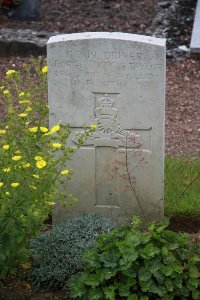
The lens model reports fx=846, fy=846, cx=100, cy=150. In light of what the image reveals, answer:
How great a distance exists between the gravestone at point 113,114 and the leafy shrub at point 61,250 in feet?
1.28

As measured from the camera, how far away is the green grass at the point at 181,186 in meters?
6.15

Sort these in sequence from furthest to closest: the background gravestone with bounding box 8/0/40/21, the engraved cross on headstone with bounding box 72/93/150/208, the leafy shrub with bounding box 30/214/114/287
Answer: the background gravestone with bounding box 8/0/40/21, the engraved cross on headstone with bounding box 72/93/150/208, the leafy shrub with bounding box 30/214/114/287

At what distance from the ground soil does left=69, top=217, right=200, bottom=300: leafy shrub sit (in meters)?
0.39

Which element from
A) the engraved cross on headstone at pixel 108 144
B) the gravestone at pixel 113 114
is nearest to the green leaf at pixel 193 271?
the gravestone at pixel 113 114

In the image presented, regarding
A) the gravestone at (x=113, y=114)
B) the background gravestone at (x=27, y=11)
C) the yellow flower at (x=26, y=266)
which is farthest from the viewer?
the background gravestone at (x=27, y=11)

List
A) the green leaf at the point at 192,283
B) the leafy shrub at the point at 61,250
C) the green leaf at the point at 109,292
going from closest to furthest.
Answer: the green leaf at the point at 109,292
the green leaf at the point at 192,283
the leafy shrub at the point at 61,250

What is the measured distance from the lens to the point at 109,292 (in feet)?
15.9

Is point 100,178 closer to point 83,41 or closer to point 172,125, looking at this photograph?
point 83,41

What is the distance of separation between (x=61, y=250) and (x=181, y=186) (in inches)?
61.7

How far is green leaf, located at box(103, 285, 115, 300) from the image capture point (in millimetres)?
4820

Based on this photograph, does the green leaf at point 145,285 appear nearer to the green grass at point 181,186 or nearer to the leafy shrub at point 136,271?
the leafy shrub at point 136,271

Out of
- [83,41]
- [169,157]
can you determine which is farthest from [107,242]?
[169,157]

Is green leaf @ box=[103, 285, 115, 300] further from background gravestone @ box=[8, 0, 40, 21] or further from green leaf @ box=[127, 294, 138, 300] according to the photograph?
background gravestone @ box=[8, 0, 40, 21]

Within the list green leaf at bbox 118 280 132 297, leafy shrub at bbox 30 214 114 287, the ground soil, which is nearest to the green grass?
the ground soil
